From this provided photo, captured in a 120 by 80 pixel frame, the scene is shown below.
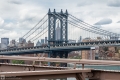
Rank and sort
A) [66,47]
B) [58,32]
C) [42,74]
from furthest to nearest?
[58,32], [66,47], [42,74]

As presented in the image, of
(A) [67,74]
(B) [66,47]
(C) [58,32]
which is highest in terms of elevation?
(C) [58,32]

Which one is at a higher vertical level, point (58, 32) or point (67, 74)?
point (58, 32)

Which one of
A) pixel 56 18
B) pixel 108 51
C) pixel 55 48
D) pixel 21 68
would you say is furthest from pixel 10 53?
pixel 21 68

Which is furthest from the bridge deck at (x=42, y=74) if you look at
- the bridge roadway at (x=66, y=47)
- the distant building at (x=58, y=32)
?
the distant building at (x=58, y=32)

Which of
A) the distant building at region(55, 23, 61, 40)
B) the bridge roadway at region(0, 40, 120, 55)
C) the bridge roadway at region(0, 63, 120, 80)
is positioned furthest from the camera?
the distant building at region(55, 23, 61, 40)

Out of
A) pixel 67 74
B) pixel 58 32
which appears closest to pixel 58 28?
pixel 58 32

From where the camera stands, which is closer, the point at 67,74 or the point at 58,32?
the point at 67,74

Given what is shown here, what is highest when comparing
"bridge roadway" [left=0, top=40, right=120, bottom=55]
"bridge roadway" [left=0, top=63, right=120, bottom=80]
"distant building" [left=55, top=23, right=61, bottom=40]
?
"distant building" [left=55, top=23, right=61, bottom=40]

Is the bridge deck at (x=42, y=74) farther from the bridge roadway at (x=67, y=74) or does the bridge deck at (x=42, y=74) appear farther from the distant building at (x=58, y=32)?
the distant building at (x=58, y=32)

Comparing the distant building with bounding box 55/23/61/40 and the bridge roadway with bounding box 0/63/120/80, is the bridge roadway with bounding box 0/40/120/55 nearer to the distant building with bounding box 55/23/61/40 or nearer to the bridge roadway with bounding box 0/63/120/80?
the distant building with bounding box 55/23/61/40

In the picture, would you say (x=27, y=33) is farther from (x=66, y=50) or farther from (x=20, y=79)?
(x=20, y=79)

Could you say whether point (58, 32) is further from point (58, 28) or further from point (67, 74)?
point (67, 74)

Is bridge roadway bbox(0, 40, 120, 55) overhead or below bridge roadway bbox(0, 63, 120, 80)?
overhead

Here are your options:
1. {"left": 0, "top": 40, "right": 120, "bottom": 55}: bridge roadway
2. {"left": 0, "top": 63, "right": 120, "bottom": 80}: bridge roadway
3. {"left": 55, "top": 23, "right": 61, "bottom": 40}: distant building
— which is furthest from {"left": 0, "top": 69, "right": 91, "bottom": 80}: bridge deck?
{"left": 55, "top": 23, "right": 61, "bottom": 40}: distant building
